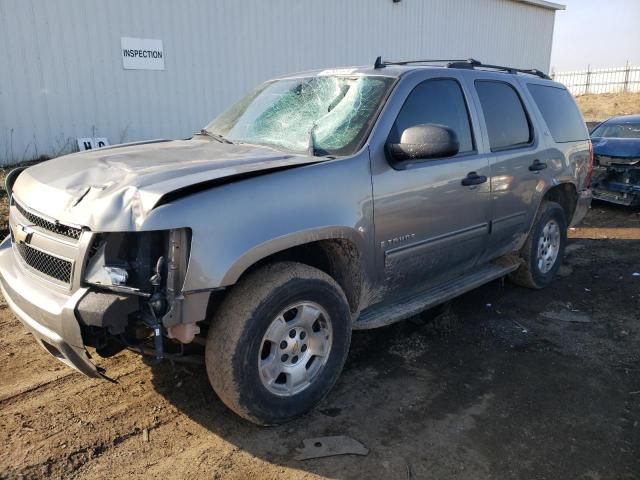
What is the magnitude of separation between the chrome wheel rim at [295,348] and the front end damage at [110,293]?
0.49 m

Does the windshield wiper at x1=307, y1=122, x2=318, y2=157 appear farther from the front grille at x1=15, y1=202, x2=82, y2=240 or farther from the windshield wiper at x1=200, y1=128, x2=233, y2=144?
the front grille at x1=15, y1=202, x2=82, y2=240

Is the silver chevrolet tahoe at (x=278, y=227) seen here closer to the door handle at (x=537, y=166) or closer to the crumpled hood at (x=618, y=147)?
the door handle at (x=537, y=166)

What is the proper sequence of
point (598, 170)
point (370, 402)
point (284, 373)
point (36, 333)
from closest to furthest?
point (36, 333) < point (284, 373) < point (370, 402) < point (598, 170)

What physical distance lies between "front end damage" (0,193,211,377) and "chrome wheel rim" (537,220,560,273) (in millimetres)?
3832

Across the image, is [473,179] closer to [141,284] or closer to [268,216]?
[268,216]

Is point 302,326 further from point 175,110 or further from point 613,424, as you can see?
point 175,110

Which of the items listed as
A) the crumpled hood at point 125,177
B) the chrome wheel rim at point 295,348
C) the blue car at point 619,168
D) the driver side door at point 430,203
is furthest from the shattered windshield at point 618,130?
the chrome wheel rim at point 295,348

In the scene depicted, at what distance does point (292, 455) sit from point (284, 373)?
0.44 metres

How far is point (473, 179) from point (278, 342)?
77.9 inches

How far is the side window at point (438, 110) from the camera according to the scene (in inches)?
141

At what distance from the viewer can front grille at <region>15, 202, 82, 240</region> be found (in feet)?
8.51

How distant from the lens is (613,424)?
3.15 meters

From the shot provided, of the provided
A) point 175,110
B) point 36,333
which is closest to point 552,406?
point 36,333

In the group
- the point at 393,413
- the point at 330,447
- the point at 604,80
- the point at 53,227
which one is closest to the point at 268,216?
the point at 53,227
